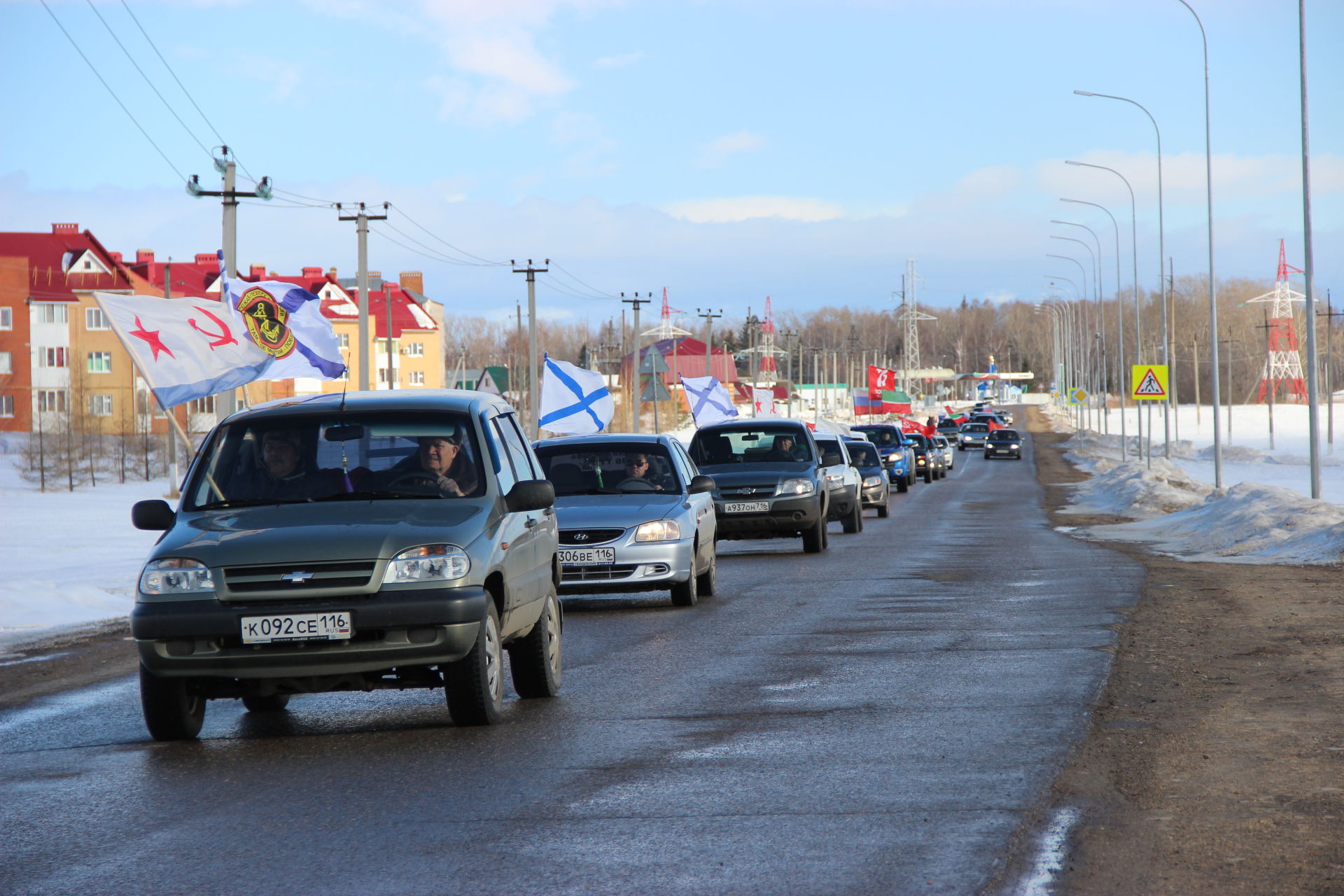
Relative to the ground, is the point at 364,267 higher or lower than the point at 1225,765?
higher

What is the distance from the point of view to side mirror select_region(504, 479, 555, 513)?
26.9ft

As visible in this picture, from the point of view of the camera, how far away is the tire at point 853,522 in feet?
83.4

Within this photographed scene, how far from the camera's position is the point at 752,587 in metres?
16.1

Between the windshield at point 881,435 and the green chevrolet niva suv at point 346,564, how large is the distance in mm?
36876

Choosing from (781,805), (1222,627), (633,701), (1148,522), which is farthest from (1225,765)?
(1148,522)

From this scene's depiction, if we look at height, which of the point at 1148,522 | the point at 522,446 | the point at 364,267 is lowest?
the point at 1148,522

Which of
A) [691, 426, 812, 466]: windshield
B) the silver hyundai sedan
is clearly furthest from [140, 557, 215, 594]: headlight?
[691, 426, 812, 466]: windshield

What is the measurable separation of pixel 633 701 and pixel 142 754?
2689mm

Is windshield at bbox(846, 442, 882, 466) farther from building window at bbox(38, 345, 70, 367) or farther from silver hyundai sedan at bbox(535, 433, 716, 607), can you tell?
building window at bbox(38, 345, 70, 367)

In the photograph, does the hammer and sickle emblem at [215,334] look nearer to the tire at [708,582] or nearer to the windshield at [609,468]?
the windshield at [609,468]

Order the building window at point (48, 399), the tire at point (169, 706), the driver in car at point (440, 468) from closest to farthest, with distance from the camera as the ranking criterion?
the tire at point (169, 706) → the driver in car at point (440, 468) → the building window at point (48, 399)

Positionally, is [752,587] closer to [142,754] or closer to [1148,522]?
[142,754]

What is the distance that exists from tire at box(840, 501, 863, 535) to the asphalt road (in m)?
13.2

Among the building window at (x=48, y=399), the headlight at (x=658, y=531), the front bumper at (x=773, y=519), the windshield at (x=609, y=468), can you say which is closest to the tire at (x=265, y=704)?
the headlight at (x=658, y=531)
